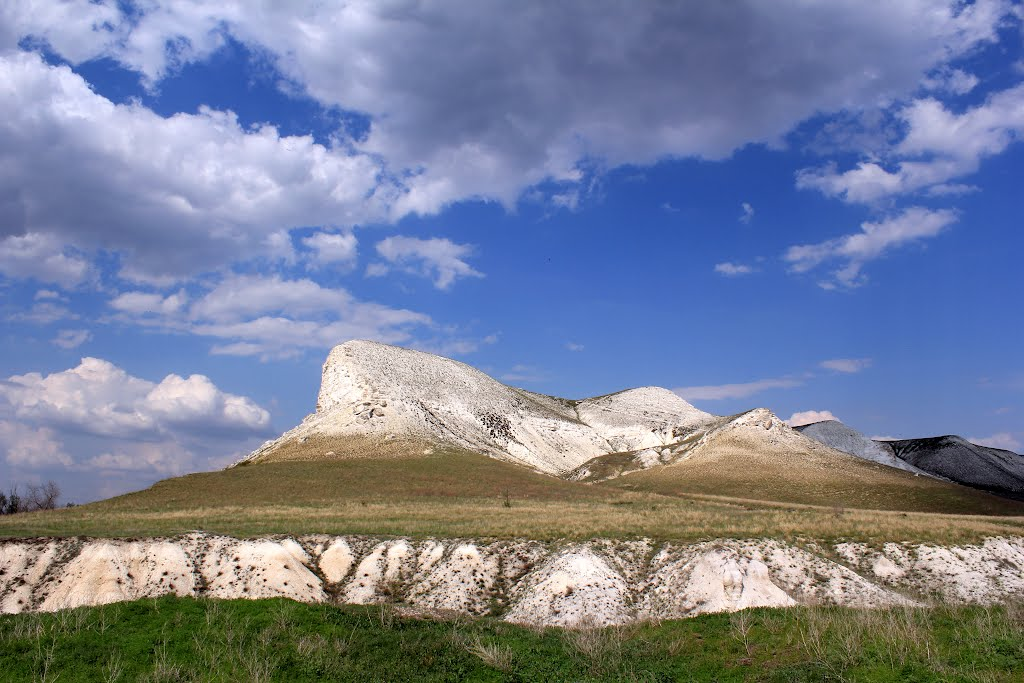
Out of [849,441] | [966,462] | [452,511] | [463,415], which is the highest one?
[463,415]

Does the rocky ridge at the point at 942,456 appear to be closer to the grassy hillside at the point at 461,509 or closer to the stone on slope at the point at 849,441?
the stone on slope at the point at 849,441

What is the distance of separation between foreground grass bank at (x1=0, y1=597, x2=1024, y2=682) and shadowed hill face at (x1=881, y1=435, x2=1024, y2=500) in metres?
147

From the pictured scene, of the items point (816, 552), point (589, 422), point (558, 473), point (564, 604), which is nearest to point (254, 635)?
point (564, 604)

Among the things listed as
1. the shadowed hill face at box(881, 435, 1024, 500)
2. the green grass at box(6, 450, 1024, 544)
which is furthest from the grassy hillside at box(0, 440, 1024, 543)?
the shadowed hill face at box(881, 435, 1024, 500)

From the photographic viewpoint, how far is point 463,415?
12650 centimetres

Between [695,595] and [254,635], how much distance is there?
Result: 18100mm

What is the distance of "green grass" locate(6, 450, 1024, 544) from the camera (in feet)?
121

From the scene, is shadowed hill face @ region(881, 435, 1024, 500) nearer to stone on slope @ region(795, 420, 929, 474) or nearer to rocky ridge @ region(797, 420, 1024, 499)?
rocky ridge @ region(797, 420, 1024, 499)

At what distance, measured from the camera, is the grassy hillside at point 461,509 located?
3712cm

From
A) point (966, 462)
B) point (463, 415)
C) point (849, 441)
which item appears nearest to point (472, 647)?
point (463, 415)

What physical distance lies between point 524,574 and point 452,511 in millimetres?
19924

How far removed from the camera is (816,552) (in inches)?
1297

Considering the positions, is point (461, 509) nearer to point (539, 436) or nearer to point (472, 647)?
point (472, 647)

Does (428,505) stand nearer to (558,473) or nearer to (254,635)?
(254,635)
